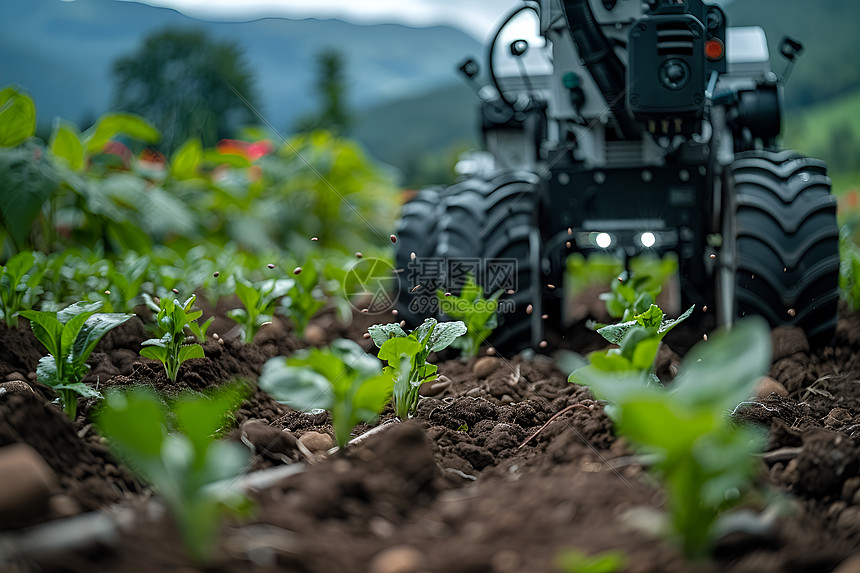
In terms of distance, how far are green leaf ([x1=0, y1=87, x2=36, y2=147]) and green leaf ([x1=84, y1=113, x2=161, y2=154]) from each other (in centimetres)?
90

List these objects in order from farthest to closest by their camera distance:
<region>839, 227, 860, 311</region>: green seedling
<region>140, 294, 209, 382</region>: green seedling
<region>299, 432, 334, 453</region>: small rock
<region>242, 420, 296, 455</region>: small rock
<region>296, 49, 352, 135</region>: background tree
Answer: <region>296, 49, 352, 135</region>: background tree
<region>839, 227, 860, 311</region>: green seedling
<region>140, 294, 209, 382</region>: green seedling
<region>299, 432, 334, 453</region>: small rock
<region>242, 420, 296, 455</region>: small rock

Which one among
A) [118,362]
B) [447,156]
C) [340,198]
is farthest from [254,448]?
[447,156]

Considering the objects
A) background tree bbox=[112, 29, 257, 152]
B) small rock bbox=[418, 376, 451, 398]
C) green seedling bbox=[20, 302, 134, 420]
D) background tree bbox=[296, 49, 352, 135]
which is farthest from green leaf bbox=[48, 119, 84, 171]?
background tree bbox=[296, 49, 352, 135]

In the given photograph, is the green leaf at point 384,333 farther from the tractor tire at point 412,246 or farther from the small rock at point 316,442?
the tractor tire at point 412,246

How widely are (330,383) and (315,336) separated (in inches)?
66.3

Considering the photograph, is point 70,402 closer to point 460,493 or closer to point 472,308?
point 460,493

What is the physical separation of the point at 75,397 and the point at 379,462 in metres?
0.85

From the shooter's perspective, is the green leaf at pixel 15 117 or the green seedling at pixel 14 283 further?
the green leaf at pixel 15 117

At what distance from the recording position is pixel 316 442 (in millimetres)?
1499

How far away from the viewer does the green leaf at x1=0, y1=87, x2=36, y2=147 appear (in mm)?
2883

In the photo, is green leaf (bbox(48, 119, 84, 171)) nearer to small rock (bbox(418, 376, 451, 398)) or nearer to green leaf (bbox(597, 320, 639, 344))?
small rock (bbox(418, 376, 451, 398))

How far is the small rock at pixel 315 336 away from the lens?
276 cm

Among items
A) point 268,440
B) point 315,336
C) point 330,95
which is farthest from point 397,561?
point 330,95

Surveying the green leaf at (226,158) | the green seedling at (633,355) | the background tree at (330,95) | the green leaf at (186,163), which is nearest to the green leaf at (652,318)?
the green seedling at (633,355)
